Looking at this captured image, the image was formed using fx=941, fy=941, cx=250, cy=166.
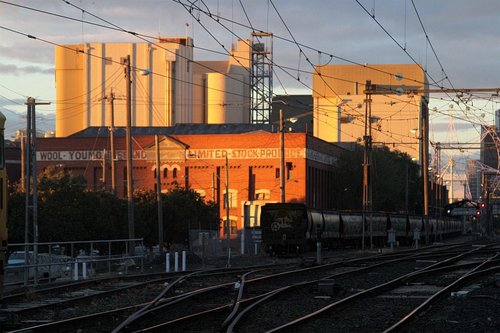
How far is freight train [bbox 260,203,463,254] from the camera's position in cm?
5172

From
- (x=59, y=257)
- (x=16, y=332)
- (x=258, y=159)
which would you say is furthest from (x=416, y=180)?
(x=16, y=332)

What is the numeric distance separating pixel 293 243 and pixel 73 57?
3462 inches

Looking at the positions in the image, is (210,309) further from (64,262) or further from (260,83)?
(260,83)

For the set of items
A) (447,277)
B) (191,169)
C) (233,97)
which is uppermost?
(233,97)

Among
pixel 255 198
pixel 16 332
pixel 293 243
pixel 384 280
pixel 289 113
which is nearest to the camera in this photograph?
pixel 16 332

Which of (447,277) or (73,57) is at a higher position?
(73,57)

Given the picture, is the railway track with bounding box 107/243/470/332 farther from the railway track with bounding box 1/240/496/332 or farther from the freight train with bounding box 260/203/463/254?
the freight train with bounding box 260/203/463/254

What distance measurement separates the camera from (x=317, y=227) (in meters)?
51.7

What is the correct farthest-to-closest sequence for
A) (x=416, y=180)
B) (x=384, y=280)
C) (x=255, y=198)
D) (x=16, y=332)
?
(x=416, y=180) < (x=255, y=198) < (x=384, y=280) < (x=16, y=332)

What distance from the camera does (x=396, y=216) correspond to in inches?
2852

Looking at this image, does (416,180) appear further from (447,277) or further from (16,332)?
(16,332)

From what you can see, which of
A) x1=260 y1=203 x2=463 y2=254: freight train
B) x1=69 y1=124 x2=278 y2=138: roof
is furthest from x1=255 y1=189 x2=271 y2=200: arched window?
x1=260 y1=203 x2=463 y2=254: freight train

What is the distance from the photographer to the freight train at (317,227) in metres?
51.7

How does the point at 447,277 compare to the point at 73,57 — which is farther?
the point at 73,57
